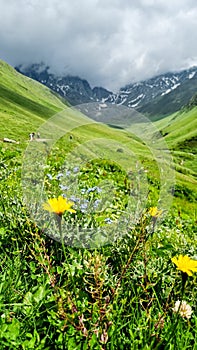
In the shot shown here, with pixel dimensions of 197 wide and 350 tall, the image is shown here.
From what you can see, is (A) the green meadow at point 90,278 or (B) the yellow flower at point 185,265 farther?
(A) the green meadow at point 90,278

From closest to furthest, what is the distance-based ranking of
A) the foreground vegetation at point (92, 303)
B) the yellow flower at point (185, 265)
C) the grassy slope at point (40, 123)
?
1. the yellow flower at point (185, 265)
2. the foreground vegetation at point (92, 303)
3. the grassy slope at point (40, 123)

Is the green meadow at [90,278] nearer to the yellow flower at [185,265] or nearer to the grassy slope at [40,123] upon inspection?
the yellow flower at [185,265]

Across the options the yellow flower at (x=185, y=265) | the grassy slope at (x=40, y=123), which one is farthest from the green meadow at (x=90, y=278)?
the grassy slope at (x=40, y=123)

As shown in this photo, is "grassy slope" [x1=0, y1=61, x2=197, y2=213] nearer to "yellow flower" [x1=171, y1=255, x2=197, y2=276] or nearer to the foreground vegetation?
the foreground vegetation

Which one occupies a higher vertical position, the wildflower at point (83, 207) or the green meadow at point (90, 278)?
the wildflower at point (83, 207)

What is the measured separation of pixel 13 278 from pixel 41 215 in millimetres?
1070

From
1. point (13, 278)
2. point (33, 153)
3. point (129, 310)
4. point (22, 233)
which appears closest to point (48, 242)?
point (22, 233)

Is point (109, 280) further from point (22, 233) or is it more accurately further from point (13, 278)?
point (22, 233)

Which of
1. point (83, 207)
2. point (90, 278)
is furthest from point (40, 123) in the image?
point (90, 278)

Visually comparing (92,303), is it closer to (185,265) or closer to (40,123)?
(185,265)

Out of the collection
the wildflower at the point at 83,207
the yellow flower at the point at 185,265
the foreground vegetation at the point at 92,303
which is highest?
the yellow flower at the point at 185,265

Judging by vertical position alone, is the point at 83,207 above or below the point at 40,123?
below

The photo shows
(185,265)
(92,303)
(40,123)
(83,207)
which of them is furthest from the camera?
(40,123)

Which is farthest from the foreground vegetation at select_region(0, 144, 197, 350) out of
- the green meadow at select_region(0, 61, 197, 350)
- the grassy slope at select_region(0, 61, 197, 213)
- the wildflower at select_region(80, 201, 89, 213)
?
the grassy slope at select_region(0, 61, 197, 213)
